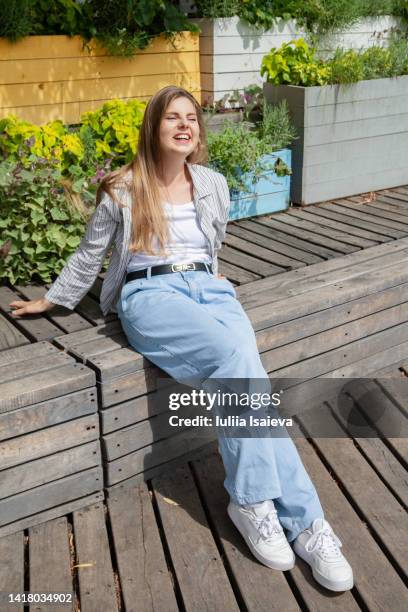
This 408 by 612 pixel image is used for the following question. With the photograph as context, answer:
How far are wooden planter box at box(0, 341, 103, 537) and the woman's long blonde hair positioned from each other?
18.7 inches

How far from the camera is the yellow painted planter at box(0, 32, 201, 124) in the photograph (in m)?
3.94

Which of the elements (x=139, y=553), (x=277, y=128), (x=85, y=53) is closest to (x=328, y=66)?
(x=277, y=128)

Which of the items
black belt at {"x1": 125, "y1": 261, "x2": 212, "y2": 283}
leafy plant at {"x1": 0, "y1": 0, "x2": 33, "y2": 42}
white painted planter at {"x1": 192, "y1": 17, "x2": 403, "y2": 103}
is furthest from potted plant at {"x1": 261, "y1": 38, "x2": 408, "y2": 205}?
black belt at {"x1": 125, "y1": 261, "x2": 212, "y2": 283}

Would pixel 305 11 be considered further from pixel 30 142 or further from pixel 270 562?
pixel 270 562

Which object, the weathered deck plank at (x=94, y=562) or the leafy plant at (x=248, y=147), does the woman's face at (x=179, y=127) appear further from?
the leafy plant at (x=248, y=147)

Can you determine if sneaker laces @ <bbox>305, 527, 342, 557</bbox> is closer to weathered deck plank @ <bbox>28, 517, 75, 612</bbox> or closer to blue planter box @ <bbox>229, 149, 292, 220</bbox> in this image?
weathered deck plank @ <bbox>28, 517, 75, 612</bbox>

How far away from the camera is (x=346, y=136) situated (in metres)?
4.18

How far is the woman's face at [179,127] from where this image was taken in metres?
2.33

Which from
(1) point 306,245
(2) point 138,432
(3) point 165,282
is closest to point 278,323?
(3) point 165,282

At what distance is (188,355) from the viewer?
2.16 meters

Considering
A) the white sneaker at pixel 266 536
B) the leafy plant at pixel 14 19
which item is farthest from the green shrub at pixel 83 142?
the white sneaker at pixel 266 536

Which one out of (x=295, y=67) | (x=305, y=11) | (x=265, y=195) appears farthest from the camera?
(x=305, y=11)

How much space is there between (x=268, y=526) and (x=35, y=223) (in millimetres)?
1486

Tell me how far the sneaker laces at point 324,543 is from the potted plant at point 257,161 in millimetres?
2093
